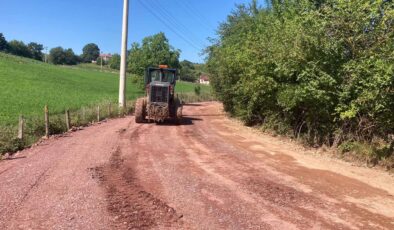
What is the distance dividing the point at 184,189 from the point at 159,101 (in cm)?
1308

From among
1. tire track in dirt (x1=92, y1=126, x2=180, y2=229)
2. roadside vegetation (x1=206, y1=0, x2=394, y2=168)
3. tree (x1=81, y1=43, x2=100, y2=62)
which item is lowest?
tire track in dirt (x1=92, y1=126, x2=180, y2=229)

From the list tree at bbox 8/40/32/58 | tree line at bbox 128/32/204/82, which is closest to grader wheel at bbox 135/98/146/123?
tree line at bbox 128/32/204/82

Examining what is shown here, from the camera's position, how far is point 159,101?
21.2 metres

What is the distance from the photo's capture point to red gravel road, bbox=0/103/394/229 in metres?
6.61

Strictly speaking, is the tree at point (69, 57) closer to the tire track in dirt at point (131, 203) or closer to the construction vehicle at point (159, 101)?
the construction vehicle at point (159, 101)

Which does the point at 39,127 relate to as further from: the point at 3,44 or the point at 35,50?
the point at 35,50

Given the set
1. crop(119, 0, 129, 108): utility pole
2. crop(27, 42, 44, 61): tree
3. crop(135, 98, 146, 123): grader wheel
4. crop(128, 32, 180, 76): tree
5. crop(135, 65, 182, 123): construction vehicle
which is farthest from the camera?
crop(27, 42, 44, 61): tree

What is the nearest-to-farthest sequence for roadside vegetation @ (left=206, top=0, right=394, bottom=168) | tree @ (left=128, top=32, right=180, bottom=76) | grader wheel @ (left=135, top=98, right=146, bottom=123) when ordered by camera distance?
roadside vegetation @ (left=206, top=0, right=394, bottom=168) → grader wheel @ (left=135, top=98, right=146, bottom=123) → tree @ (left=128, top=32, right=180, bottom=76)

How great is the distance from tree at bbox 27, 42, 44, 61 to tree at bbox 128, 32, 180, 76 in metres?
126

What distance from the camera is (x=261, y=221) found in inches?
262

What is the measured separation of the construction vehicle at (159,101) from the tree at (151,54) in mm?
19588

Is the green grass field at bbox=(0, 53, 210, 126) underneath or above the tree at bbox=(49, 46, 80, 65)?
underneath

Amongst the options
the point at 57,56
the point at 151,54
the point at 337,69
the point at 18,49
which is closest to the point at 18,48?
the point at 18,49

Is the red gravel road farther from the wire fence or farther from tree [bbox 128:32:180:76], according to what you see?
tree [bbox 128:32:180:76]
